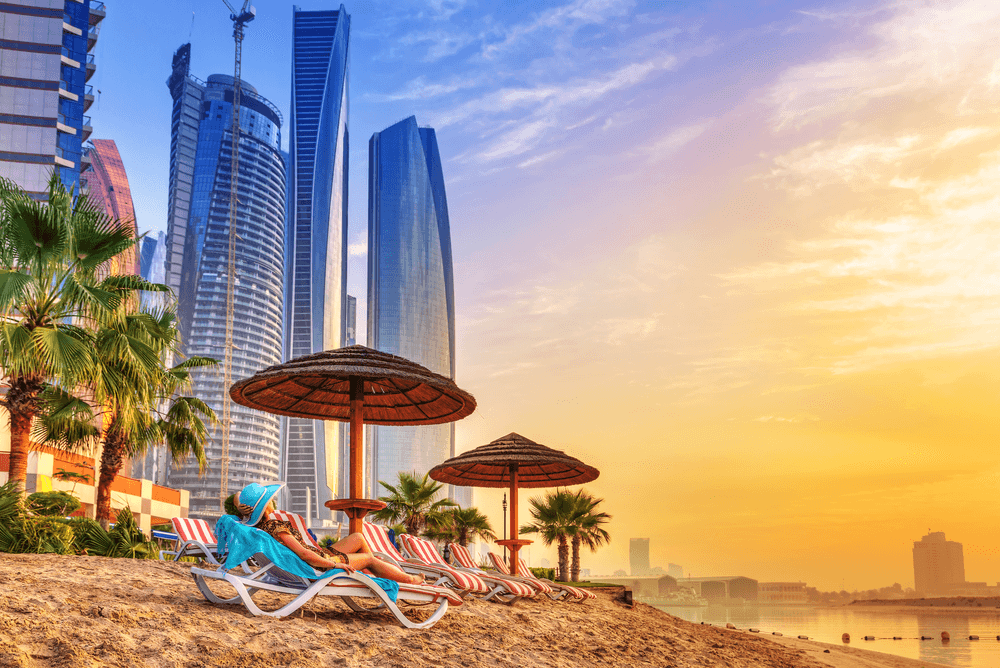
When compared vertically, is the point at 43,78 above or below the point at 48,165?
above

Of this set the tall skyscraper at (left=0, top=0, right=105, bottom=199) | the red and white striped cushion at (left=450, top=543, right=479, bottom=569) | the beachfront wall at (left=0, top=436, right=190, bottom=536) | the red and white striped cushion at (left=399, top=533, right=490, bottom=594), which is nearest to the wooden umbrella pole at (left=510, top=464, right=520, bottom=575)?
the red and white striped cushion at (left=450, top=543, right=479, bottom=569)

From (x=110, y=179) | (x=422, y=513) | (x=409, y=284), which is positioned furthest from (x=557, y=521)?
(x=110, y=179)

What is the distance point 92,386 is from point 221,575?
7.06 metres

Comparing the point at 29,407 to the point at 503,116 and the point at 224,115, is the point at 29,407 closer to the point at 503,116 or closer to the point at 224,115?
the point at 503,116

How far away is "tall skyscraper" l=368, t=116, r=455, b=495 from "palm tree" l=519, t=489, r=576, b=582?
123 meters

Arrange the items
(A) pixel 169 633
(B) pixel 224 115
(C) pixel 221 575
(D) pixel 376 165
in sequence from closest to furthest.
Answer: (A) pixel 169 633 → (C) pixel 221 575 → (B) pixel 224 115 → (D) pixel 376 165

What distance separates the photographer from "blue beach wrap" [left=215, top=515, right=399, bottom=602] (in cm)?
576

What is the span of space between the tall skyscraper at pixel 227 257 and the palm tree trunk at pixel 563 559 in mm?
107716

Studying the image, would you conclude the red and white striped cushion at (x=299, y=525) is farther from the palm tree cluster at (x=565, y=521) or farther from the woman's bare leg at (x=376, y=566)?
the palm tree cluster at (x=565, y=521)

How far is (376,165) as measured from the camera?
556 ft

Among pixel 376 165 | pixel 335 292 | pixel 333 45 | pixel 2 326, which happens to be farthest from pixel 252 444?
pixel 2 326

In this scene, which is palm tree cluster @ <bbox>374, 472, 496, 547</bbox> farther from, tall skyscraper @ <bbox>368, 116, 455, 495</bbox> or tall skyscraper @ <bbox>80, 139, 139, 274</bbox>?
tall skyscraper @ <bbox>80, 139, 139, 274</bbox>

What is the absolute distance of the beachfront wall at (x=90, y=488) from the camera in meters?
26.6

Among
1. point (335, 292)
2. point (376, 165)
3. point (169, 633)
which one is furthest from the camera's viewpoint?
point (376, 165)
